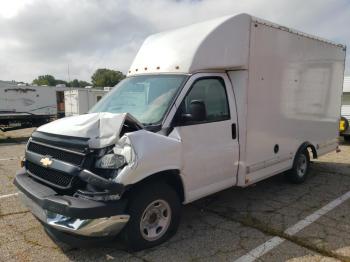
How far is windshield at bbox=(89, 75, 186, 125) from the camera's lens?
4105 millimetres

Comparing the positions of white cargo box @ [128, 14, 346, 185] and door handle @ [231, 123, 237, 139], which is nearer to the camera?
white cargo box @ [128, 14, 346, 185]

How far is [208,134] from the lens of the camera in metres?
4.41

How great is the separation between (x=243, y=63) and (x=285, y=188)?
2.97 m

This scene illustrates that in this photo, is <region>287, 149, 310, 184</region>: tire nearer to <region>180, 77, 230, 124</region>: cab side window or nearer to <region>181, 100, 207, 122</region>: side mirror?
<region>180, 77, 230, 124</region>: cab side window

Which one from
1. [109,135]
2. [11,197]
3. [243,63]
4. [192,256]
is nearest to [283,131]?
[243,63]

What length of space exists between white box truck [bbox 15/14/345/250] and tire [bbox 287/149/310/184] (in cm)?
5

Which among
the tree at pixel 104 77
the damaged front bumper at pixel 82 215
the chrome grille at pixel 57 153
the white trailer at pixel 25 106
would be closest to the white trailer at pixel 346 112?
the damaged front bumper at pixel 82 215

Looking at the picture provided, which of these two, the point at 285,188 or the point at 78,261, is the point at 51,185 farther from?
the point at 285,188

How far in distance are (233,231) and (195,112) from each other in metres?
1.77

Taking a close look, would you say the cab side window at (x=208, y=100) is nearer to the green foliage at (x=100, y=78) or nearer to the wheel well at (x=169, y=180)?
the wheel well at (x=169, y=180)

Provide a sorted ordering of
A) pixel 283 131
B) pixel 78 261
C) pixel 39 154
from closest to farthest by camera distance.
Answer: pixel 78 261, pixel 39 154, pixel 283 131

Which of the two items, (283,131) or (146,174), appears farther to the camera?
(283,131)

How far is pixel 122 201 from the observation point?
3406 millimetres

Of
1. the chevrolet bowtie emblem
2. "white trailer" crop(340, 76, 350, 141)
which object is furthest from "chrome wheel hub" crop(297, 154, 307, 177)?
"white trailer" crop(340, 76, 350, 141)
